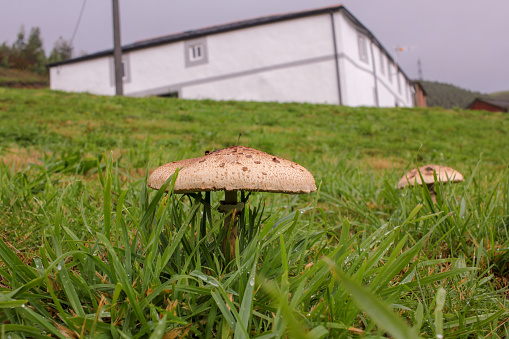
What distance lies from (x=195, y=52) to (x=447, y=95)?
7290 centimetres

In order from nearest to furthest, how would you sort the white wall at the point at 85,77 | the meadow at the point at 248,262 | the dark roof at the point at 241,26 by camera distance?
the meadow at the point at 248,262 → the dark roof at the point at 241,26 → the white wall at the point at 85,77

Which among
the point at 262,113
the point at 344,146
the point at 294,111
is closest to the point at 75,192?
the point at 344,146

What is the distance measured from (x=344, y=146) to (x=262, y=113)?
3.68 metres

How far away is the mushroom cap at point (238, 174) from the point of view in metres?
1.29

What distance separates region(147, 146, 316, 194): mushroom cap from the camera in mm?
1294

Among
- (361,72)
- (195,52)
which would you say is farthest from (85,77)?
(361,72)

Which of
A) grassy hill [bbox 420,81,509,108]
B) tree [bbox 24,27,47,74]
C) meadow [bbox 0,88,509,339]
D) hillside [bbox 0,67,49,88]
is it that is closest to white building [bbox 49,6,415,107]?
hillside [bbox 0,67,49,88]

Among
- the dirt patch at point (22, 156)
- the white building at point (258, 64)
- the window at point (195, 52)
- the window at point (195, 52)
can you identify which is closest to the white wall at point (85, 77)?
the white building at point (258, 64)

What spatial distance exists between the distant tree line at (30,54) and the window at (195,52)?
2715cm

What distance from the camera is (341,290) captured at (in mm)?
1297

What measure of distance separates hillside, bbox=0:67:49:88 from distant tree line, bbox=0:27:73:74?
1450 mm

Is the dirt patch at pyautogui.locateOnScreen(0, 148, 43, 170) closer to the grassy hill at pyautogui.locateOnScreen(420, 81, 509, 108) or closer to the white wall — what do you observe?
the white wall

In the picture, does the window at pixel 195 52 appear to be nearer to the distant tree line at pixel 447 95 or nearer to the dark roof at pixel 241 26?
the dark roof at pixel 241 26

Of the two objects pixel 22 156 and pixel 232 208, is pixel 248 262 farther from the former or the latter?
pixel 22 156
